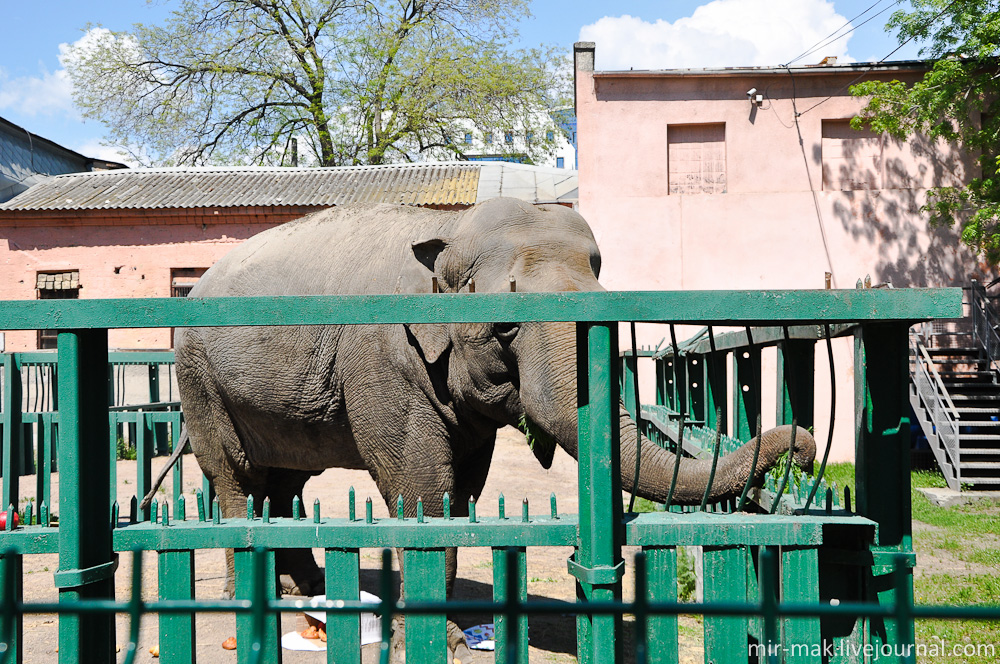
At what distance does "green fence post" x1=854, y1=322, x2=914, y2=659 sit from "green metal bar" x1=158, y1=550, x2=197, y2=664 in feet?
5.89

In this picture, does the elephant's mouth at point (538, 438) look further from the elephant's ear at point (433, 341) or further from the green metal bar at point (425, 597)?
the green metal bar at point (425, 597)

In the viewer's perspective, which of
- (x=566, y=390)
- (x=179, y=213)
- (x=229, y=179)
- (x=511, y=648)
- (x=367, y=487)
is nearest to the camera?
(x=511, y=648)

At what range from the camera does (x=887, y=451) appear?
2.19 metres

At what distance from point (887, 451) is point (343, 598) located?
149 cm

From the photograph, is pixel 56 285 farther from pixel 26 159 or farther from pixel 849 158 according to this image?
pixel 849 158

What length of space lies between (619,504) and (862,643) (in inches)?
30.4

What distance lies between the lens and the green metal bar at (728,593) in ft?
7.06

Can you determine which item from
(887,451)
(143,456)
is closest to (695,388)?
(887,451)

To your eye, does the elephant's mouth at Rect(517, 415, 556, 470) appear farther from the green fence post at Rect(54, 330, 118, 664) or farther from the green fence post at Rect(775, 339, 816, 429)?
the green fence post at Rect(54, 330, 118, 664)

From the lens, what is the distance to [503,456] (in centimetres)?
1302

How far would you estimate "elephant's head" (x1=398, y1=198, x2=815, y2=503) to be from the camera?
353 cm

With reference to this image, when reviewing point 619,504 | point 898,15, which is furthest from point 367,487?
point 898,15

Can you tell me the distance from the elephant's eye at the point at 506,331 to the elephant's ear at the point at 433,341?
0.34 metres

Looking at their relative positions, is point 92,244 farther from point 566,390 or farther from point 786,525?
point 786,525
